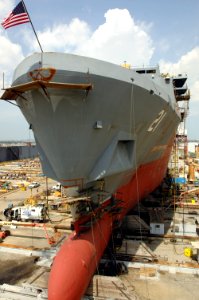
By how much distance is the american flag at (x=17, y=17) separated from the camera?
269 inches

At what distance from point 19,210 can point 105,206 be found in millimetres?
10382

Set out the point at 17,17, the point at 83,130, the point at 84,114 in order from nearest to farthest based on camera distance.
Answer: the point at 17,17, the point at 84,114, the point at 83,130

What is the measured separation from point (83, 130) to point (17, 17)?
3.71 meters

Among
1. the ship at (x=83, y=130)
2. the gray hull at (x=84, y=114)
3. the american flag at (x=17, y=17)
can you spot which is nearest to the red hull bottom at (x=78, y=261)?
the ship at (x=83, y=130)

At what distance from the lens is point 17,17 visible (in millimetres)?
6855

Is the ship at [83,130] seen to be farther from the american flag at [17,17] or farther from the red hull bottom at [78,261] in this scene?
the american flag at [17,17]

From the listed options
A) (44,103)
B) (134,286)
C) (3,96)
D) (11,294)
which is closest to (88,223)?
(134,286)

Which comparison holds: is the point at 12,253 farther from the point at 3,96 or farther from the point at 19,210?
the point at 3,96

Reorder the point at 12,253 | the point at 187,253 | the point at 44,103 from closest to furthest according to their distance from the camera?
the point at 44,103
the point at 187,253
the point at 12,253

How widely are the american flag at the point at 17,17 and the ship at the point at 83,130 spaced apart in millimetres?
985

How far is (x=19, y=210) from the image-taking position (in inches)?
695

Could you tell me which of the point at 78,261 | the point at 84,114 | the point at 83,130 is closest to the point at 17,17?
the point at 84,114

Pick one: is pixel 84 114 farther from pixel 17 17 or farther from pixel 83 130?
pixel 17 17

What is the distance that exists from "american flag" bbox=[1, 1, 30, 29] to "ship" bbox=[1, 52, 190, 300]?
98 cm
